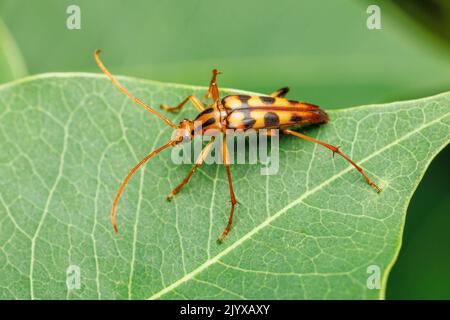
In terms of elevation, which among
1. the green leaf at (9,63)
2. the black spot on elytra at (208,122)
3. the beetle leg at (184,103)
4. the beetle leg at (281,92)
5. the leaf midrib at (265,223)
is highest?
the green leaf at (9,63)

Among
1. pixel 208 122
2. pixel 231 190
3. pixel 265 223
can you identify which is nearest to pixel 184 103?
pixel 208 122

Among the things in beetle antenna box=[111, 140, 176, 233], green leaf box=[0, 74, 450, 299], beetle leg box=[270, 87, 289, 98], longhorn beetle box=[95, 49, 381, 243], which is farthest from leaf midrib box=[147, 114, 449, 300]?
beetle leg box=[270, 87, 289, 98]

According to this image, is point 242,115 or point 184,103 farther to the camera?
point 242,115

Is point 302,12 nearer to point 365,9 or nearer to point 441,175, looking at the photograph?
point 365,9

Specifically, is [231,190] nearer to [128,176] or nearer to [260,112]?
[128,176]

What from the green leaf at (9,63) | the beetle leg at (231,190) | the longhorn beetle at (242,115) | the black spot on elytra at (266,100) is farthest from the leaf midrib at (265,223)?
the green leaf at (9,63)

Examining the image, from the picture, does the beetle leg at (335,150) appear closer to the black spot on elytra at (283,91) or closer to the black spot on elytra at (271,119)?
the black spot on elytra at (271,119)
